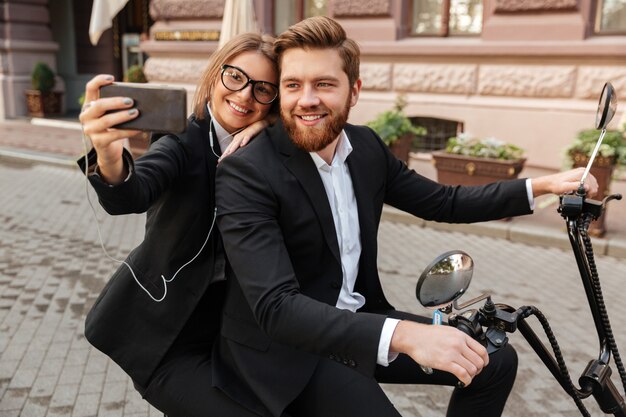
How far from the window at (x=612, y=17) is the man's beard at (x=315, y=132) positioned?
772 cm

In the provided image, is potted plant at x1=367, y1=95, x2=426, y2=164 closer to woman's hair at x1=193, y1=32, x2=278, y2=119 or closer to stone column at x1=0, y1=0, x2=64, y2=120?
woman's hair at x1=193, y1=32, x2=278, y2=119

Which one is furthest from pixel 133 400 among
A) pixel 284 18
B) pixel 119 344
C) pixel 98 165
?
pixel 284 18

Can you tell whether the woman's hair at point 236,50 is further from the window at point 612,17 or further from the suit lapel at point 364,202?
the window at point 612,17

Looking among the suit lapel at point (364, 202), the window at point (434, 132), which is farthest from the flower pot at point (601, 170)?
the suit lapel at point (364, 202)

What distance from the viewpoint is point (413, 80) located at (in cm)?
966

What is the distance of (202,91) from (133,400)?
6.44 feet

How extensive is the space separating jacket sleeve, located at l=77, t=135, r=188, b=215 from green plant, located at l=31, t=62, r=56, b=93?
1492 centimetres

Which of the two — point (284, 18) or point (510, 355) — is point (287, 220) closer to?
point (510, 355)

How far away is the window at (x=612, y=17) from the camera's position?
27.9ft

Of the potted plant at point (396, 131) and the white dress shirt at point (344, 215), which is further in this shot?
the potted plant at point (396, 131)

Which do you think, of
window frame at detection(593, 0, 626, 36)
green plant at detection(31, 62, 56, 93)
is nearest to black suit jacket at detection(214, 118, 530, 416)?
window frame at detection(593, 0, 626, 36)

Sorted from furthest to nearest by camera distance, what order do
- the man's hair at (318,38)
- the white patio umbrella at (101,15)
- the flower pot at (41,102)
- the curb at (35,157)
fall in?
the flower pot at (41,102) → the curb at (35,157) → the white patio umbrella at (101,15) → the man's hair at (318,38)

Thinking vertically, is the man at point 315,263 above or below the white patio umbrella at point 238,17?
below

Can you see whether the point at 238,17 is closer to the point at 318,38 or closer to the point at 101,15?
the point at 101,15
